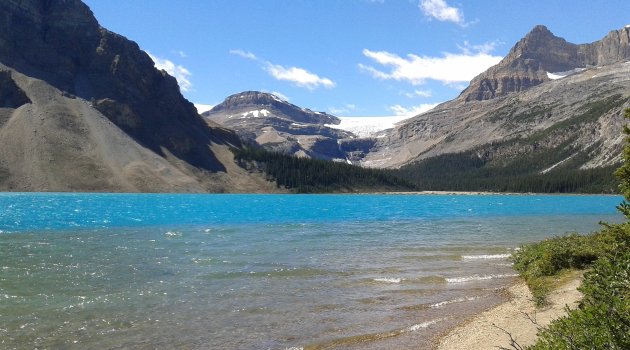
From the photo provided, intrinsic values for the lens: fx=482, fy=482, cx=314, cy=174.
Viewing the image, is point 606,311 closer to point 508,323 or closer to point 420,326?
point 508,323

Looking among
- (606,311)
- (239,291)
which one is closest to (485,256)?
(239,291)

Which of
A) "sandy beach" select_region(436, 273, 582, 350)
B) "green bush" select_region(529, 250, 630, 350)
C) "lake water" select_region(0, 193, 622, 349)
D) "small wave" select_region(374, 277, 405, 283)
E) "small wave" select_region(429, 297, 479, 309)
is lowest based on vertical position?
"lake water" select_region(0, 193, 622, 349)

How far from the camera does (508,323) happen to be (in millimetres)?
17859

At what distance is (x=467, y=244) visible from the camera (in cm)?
4738

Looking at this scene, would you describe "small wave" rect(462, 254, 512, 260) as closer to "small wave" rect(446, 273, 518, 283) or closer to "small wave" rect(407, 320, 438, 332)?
"small wave" rect(446, 273, 518, 283)

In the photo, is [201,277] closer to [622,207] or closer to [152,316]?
[152,316]

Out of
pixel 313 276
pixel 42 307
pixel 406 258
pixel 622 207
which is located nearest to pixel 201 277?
pixel 313 276

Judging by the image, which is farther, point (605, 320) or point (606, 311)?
point (606, 311)

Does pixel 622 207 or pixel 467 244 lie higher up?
pixel 622 207

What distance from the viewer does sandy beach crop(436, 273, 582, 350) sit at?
52.3 ft

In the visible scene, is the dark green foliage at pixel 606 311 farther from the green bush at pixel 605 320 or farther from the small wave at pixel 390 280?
the small wave at pixel 390 280

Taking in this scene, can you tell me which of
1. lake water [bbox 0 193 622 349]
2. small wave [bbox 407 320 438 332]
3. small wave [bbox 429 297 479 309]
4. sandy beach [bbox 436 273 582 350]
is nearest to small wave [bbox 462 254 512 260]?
lake water [bbox 0 193 622 349]

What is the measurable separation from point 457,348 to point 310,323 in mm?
6237

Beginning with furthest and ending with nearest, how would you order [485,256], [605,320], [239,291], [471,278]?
[485,256] → [471,278] → [239,291] → [605,320]
